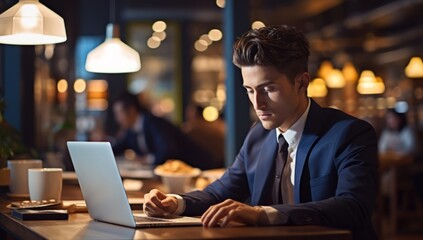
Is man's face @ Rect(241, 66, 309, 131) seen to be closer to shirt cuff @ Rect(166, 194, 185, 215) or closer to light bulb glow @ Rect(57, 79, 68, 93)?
shirt cuff @ Rect(166, 194, 185, 215)

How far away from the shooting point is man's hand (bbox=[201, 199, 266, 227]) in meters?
2.64

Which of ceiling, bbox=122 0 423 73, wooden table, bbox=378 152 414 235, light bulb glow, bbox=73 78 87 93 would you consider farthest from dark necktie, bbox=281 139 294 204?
light bulb glow, bbox=73 78 87 93

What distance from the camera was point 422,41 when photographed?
60.1 ft

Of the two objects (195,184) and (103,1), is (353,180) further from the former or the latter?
(103,1)

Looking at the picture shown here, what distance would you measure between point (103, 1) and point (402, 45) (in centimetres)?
781

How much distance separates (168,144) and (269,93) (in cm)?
573

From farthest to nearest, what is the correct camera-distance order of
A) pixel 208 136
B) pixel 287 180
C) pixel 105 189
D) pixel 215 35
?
pixel 215 35, pixel 208 136, pixel 287 180, pixel 105 189

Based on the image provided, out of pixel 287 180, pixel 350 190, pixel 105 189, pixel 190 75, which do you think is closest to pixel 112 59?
pixel 287 180

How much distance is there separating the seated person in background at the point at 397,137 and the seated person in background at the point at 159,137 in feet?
18.2

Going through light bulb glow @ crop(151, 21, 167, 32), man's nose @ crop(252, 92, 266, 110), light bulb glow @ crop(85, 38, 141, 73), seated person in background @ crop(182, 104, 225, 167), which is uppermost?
light bulb glow @ crop(151, 21, 167, 32)

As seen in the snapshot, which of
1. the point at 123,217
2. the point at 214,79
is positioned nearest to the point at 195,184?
the point at 123,217

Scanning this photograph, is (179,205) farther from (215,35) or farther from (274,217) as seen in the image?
(215,35)

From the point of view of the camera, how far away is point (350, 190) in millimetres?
2951

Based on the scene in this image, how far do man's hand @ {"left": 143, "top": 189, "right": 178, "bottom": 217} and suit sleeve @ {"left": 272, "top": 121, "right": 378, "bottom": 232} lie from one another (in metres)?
0.49
